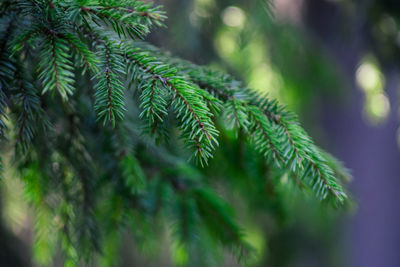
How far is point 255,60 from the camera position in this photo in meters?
1.75

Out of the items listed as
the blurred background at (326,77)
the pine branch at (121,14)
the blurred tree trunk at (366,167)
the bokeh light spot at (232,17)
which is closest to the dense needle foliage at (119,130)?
the pine branch at (121,14)

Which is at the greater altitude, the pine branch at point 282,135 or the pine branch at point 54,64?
the pine branch at point 282,135

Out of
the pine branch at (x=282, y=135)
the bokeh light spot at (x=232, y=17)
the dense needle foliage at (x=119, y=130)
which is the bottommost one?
the dense needle foliage at (x=119, y=130)

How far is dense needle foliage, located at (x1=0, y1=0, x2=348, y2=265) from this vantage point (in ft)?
1.89

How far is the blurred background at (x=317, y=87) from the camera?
4.90 ft

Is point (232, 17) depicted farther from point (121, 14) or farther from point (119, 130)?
point (121, 14)

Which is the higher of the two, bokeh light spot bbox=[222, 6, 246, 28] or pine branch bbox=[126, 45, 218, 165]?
bokeh light spot bbox=[222, 6, 246, 28]

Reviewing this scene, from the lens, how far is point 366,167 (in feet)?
9.42

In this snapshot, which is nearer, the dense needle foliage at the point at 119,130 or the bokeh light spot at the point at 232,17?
the dense needle foliage at the point at 119,130

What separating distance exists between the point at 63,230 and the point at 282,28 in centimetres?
157

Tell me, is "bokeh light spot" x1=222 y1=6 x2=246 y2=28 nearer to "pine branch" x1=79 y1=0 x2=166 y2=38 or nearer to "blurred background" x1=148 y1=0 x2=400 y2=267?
"blurred background" x1=148 y1=0 x2=400 y2=267

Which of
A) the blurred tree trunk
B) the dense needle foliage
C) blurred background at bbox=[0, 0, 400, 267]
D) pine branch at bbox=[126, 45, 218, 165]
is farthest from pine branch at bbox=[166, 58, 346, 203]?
the blurred tree trunk

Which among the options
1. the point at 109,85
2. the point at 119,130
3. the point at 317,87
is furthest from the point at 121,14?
the point at 317,87

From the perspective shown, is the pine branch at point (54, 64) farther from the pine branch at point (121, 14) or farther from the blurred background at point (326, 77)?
the blurred background at point (326, 77)
